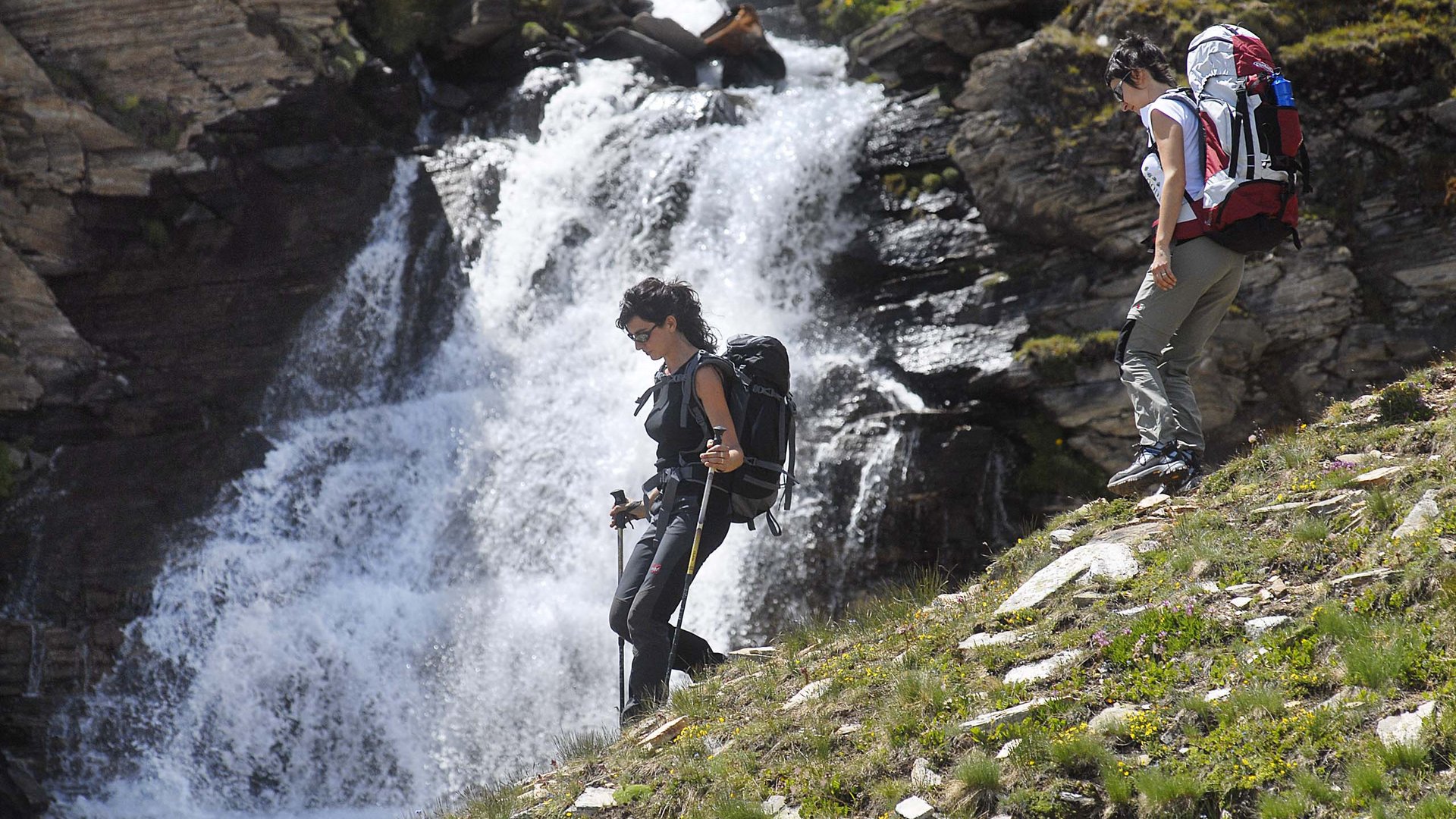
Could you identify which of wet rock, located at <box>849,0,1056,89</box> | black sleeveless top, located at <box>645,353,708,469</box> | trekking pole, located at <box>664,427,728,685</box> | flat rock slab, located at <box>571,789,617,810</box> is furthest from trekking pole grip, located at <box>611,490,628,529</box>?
wet rock, located at <box>849,0,1056,89</box>

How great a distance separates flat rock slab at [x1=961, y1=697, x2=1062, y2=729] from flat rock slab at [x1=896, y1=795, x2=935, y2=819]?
0.47 m

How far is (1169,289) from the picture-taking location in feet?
20.7

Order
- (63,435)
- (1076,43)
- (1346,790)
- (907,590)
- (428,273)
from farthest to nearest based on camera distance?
(428,273), (63,435), (1076,43), (907,590), (1346,790)

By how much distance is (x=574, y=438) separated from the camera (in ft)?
45.8

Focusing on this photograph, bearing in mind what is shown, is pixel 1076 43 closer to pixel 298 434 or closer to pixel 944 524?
pixel 944 524

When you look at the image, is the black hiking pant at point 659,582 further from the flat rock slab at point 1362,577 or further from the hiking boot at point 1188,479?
the flat rock slab at point 1362,577

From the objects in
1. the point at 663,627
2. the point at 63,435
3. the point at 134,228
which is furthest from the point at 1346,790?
the point at 134,228

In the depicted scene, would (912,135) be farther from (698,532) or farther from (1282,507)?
(698,532)

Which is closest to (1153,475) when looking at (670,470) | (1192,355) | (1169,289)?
(1192,355)

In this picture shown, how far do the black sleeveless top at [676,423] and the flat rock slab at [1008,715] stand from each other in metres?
2.11

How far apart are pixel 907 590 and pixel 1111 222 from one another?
321 inches

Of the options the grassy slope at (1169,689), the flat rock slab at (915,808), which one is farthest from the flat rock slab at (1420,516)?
the flat rock slab at (915,808)

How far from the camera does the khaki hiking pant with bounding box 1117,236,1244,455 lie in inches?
246

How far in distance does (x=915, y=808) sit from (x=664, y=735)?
5.81 ft
